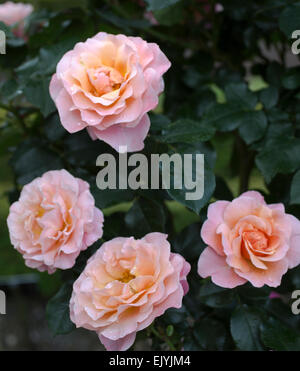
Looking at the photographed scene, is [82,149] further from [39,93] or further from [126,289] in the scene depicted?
[126,289]

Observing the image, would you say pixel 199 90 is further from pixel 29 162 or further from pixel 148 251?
pixel 148 251

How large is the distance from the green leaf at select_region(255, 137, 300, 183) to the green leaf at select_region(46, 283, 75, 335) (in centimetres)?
31

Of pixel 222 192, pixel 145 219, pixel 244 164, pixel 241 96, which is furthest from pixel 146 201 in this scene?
pixel 244 164

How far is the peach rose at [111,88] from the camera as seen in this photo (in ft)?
1.91

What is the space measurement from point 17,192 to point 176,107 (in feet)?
1.14

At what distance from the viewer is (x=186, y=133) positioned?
0.67 metres

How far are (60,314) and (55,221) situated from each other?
0.44 feet

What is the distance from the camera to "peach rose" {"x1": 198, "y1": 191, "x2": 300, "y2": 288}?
58 centimetres

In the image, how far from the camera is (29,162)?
2.72 ft

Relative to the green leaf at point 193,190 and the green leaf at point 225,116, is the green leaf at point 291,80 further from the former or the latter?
the green leaf at point 193,190

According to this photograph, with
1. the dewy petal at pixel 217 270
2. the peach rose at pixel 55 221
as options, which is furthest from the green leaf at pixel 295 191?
the peach rose at pixel 55 221

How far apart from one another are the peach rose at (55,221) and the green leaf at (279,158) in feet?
0.78

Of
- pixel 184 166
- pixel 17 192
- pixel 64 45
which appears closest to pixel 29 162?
pixel 17 192

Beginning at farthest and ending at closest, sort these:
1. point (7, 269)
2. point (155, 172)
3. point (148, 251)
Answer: point (7, 269)
point (155, 172)
point (148, 251)
